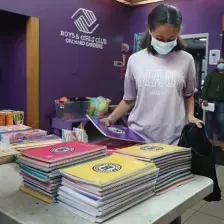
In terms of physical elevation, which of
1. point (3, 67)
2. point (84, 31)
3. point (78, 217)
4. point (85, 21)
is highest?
point (85, 21)

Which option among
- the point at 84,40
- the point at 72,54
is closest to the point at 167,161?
the point at 72,54

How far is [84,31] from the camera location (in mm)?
4613

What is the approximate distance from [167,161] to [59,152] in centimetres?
37

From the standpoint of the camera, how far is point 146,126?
148 cm

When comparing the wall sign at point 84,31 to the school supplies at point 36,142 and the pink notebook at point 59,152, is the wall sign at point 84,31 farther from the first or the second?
the pink notebook at point 59,152

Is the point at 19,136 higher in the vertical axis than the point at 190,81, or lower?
lower

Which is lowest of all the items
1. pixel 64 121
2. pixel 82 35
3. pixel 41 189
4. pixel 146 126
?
pixel 64 121

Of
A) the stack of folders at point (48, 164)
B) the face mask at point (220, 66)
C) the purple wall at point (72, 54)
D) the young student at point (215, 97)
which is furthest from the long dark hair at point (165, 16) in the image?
the young student at point (215, 97)

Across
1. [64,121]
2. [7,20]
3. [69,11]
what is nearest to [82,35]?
[69,11]

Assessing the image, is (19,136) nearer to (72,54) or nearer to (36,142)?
(36,142)

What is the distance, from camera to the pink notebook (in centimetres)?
89

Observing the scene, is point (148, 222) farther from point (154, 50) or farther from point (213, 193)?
point (154, 50)

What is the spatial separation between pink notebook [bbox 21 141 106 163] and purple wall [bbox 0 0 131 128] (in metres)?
3.02

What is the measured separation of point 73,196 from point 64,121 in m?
3.26
